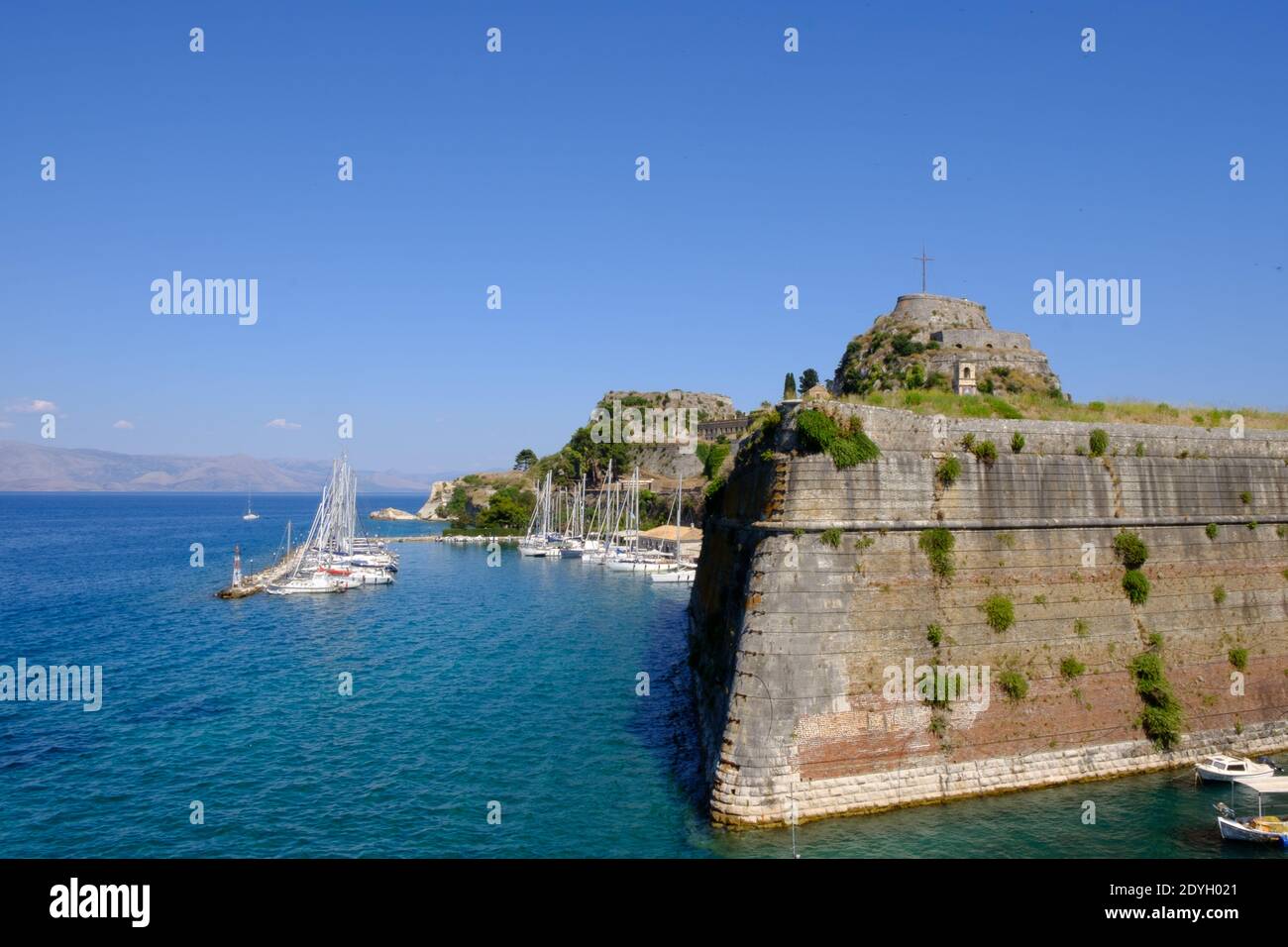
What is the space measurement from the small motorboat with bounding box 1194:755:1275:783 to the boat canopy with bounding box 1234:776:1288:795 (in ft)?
0.67

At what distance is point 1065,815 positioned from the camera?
64.1 ft

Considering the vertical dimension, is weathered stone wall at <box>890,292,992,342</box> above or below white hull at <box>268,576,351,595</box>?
above

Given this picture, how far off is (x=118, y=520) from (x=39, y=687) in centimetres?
17227

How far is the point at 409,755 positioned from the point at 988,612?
18.7m

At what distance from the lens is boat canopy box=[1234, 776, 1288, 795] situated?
66.8 feet

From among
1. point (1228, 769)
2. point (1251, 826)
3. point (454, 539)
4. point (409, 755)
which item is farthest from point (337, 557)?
point (1251, 826)

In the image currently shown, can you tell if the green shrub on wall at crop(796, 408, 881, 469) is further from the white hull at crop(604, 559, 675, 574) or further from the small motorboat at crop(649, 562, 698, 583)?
the white hull at crop(604, 559, 675, 574)

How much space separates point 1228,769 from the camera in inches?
833

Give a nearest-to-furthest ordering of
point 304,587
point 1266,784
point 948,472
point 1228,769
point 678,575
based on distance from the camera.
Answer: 1. point 1266,784
2. point 1228,769
3. point 948,472
4. point 304,587
5. point 678,575

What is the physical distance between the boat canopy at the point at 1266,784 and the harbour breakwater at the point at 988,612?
1874 millimetres

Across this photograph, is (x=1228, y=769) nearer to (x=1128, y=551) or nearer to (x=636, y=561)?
(x=1128, y=551)

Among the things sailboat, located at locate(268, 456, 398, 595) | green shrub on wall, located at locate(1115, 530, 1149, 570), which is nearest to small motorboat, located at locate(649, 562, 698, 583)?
sailboat, located at locate(268, 456, 398, 595)
